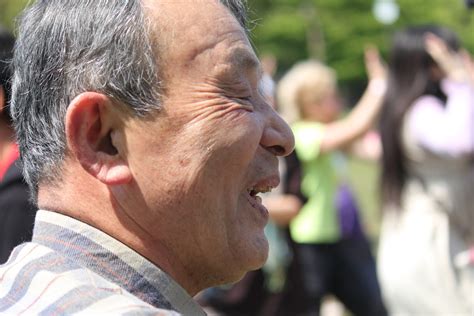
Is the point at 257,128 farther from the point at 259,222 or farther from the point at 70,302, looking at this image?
the point at 70,302

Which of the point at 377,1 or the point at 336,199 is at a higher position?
the point at 336,199

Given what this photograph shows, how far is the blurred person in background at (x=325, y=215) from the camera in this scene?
5.72 meters

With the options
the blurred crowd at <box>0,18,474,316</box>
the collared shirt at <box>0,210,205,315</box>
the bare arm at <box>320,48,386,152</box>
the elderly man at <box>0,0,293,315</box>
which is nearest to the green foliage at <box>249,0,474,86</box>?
the bare arm at <box>320,48,386,152</box>

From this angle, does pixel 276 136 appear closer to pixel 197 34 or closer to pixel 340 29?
pixel 197 34

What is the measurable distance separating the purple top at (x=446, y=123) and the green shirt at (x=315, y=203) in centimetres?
102

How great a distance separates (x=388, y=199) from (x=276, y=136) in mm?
3363

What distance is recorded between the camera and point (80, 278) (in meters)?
1.43

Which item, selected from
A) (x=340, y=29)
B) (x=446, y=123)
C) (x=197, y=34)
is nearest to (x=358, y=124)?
(x=446, y=123)

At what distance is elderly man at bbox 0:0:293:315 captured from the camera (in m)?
1.54

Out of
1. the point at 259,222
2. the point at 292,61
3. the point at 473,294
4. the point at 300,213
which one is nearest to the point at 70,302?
the point at 259,222

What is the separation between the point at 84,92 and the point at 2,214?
172cm

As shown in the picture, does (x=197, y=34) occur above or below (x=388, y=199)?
above

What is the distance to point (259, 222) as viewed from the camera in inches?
65.8

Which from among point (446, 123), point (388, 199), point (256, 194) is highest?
point (256, 194)
